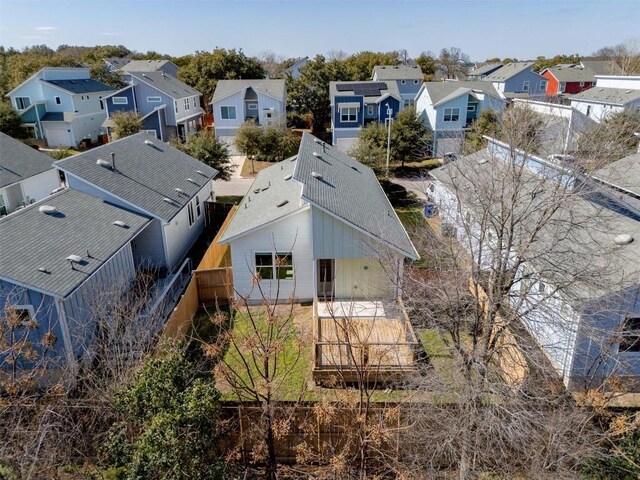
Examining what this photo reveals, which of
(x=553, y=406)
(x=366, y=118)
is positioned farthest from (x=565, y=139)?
(x=366, y=118)

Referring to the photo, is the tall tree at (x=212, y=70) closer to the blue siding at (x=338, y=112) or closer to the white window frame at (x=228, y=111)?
the white window frame at (x=228, y=111)

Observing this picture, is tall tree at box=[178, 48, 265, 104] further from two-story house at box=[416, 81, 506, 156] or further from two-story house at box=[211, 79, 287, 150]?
two-story house at box=[416, 81, 506, 156]

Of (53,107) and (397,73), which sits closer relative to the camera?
(53,107)

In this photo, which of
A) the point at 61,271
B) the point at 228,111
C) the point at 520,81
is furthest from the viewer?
the point at 520,81

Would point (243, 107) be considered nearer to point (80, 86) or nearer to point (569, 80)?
point (80, 86)

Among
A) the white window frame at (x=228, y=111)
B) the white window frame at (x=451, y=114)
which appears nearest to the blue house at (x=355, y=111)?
the white window frame at (x=451, y=114)

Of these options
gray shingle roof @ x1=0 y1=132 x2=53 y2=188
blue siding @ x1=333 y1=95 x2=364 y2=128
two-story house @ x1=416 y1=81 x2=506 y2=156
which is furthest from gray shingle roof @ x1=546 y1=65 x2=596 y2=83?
gray shingle roof @ x1=0 y1=132 x2=53 y2=188

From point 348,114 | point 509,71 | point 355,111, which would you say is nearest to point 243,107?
point 348,114
